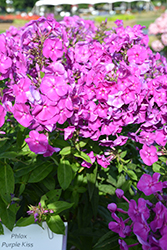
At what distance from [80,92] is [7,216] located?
584 mm

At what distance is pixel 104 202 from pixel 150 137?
1.64 ft

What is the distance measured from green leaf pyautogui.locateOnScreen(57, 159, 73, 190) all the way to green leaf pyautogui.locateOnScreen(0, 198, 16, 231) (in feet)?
0.78

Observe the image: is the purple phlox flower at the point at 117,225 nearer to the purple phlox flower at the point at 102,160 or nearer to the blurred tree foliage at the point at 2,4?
the purple phlox flower at the point at 102,160

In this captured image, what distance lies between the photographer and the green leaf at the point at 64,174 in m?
1.12

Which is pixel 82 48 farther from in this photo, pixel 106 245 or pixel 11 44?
pixel 106 245

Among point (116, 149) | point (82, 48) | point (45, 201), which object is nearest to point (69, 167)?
point (45, 201)

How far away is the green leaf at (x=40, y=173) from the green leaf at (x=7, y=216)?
0.15 meters

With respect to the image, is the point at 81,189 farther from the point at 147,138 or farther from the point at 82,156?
the point at 147,138

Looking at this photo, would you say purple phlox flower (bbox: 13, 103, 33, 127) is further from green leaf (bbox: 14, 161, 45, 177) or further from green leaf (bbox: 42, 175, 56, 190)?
green leaf (bbox: 42, 175, 56, 190)

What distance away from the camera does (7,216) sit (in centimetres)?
112

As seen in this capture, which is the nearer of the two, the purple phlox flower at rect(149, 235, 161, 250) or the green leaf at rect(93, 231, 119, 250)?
the purple phlox flower at rect(149, 235, 161, 250)

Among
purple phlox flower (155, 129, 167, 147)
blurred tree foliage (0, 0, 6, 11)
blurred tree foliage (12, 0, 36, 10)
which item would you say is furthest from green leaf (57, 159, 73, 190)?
blurred tree foliage (12, 0, 36, 10)

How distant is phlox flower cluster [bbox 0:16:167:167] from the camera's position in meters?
0.93

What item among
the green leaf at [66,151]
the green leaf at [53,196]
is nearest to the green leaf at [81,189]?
the green leaf at [53,196]
